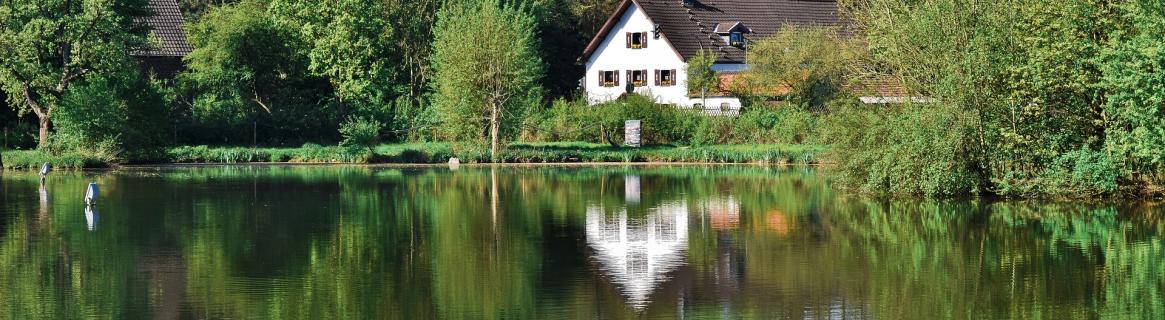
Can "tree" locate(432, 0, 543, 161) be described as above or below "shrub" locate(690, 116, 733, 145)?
above

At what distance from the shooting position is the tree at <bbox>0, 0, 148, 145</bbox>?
47.9 meters

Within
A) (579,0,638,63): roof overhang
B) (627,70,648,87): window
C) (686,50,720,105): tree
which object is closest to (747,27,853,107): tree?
(686,50,720,105): tree

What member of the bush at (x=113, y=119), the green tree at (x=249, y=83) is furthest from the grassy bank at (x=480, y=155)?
the green tree at (x=249, y=83)

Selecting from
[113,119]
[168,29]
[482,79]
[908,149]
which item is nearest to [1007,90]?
[908,149]

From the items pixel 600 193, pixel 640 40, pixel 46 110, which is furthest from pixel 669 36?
pixel 600 193

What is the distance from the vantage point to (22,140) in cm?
5141

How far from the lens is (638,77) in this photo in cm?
7306

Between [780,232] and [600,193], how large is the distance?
32.9 feet

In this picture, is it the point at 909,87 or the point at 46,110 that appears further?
the point at 46,110

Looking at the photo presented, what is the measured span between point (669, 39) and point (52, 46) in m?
30.8

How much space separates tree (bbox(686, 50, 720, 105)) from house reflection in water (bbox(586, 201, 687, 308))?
1269 inches

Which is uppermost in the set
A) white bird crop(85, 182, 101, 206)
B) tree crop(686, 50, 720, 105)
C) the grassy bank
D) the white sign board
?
tree crop(686, 50, 720, 105)

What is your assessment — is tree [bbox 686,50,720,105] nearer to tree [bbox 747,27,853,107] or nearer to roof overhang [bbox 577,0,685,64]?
tree [bbox 747,27,853,107]

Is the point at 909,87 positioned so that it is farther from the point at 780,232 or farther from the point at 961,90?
the point at 780,232
